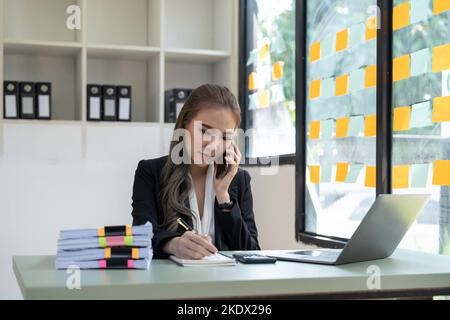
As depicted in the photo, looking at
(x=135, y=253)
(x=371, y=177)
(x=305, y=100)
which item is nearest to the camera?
(x=135, y=253)

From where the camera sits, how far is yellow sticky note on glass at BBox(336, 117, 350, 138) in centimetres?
308

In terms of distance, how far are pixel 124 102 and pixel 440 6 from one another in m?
2.20

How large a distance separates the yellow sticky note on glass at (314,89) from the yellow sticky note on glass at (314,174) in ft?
1.18

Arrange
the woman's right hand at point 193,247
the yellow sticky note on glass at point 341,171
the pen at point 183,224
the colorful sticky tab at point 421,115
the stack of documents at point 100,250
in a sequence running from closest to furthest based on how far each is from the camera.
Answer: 1. the stack of documents at point 100,250
2. the woman's right hand at point 193,247
3. the pen at point 183,224
4. the colorful sticky tab at point 421,115
5. the yellow sticky note on glass at point 341,171

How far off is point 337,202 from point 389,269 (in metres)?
1.42

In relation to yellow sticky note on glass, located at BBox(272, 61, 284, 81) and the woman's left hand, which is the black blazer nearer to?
the woman's left hand

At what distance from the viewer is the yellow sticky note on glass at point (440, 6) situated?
242 centimetres

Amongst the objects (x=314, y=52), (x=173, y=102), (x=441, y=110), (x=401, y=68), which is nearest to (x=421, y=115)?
(x=441, y=110)

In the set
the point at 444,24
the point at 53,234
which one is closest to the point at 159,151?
the point at 53,234

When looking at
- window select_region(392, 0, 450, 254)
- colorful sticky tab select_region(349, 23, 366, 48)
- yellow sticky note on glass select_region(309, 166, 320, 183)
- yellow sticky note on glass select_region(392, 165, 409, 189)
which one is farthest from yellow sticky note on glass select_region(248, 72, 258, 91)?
yellow sticky note on glass select_region(392, 165, 409, 189)

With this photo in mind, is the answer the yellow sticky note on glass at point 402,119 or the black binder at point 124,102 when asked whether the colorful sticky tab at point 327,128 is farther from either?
the black binder at point 124,102

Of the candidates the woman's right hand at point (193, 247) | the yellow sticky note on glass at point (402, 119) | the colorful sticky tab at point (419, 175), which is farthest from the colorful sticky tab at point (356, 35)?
the woman's right hand at point (193, 247)

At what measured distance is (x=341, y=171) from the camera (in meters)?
3.12

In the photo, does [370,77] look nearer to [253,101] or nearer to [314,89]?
[314,89]
